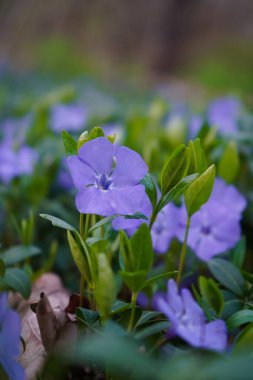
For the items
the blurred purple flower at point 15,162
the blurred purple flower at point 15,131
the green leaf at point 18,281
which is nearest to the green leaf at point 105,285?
the green leaf at point 18,281

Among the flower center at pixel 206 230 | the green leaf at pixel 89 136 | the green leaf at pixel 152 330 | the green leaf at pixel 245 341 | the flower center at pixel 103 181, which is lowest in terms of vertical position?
the flower center at pixel 206 230

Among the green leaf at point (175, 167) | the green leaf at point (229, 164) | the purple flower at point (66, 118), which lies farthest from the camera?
the purple flower at point (66, 118)

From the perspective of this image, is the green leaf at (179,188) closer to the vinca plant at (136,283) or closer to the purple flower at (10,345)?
the vinca plant at (136,283)

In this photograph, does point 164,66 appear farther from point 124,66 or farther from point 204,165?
point 204,165

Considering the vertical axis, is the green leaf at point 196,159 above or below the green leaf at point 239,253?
above

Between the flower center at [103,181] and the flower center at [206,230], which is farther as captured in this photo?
the flower center at [206,230]

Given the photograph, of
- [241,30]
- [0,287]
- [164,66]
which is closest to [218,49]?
[241,30]

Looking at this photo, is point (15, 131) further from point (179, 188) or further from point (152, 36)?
point (152, 36)

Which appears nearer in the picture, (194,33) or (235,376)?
(235,376)

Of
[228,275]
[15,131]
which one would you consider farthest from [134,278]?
[15,131]
